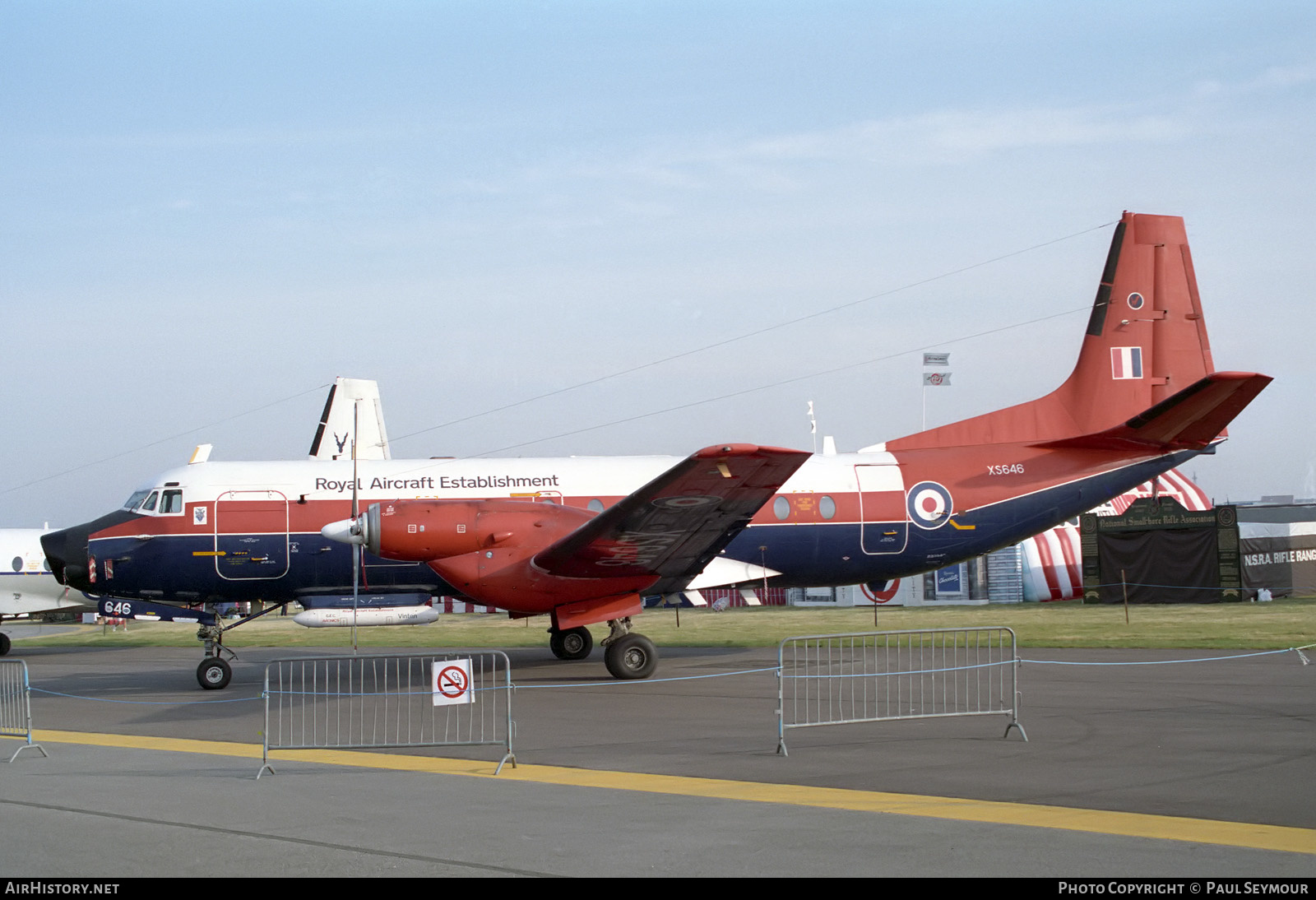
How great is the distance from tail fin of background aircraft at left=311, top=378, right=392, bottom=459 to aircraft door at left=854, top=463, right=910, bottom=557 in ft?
61.1

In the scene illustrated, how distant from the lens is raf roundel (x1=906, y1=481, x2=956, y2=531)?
18.5 metres

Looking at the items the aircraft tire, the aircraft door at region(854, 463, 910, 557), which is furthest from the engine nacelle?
the aircraft door at region(854, 463, 910, 557)

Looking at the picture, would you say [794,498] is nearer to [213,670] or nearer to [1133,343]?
[1133,343]

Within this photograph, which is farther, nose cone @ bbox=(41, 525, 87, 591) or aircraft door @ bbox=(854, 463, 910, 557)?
aircraft door @ bbox=(854, 463, 910, 557)

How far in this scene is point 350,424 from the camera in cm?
3406

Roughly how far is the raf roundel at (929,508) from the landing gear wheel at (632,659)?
517 centimetres

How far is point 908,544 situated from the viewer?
18578mm

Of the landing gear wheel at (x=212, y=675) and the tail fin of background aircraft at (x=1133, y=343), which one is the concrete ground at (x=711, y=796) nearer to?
the landing gear wheel at (x=212, y=675)

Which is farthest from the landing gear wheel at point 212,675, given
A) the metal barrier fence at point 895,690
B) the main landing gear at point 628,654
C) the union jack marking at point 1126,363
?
the union jack marking at point 1126,363

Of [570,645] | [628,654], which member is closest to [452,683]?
[628,654]

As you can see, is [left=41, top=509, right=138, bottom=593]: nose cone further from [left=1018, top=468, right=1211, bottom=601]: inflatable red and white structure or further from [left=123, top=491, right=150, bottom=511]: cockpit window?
[left=1018, top=468, right=1211, bottom=601]: inflatable red and white structure

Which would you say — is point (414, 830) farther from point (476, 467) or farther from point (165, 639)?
point (165, 639)

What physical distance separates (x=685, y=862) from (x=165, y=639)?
30.6 meters

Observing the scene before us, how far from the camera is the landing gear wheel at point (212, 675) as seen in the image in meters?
17.0
